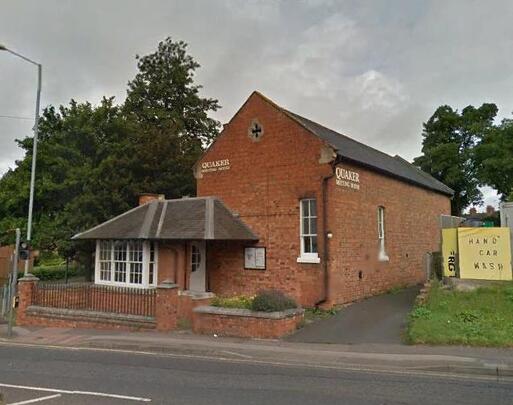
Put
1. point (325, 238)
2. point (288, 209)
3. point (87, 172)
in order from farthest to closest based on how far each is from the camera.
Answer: point (87, 172) → point (288, 209) → point (325, 238)

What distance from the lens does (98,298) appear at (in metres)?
16.6

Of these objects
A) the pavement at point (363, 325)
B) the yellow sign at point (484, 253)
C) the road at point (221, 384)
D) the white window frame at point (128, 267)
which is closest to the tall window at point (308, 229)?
the pavement at point (363, 325)

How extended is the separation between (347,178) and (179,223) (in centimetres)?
672

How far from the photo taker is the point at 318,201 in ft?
54.5

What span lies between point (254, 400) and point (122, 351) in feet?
20.1

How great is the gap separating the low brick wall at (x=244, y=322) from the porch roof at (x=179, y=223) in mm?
3512

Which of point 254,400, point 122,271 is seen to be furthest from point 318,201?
point 254,400

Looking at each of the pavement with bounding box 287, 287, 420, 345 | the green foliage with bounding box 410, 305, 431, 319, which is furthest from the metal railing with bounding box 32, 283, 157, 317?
the green foliage with bounding box 410, 305, 431, 319

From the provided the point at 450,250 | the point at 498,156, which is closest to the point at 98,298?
the point at 450,250

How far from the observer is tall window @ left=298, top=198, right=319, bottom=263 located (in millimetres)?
16750

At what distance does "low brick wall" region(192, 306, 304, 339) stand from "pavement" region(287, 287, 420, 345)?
0.38 meters

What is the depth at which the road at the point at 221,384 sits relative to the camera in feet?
23.3

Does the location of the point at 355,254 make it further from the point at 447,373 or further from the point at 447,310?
the point at 447,373

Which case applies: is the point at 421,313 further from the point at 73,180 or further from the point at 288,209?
the point at 73,180
